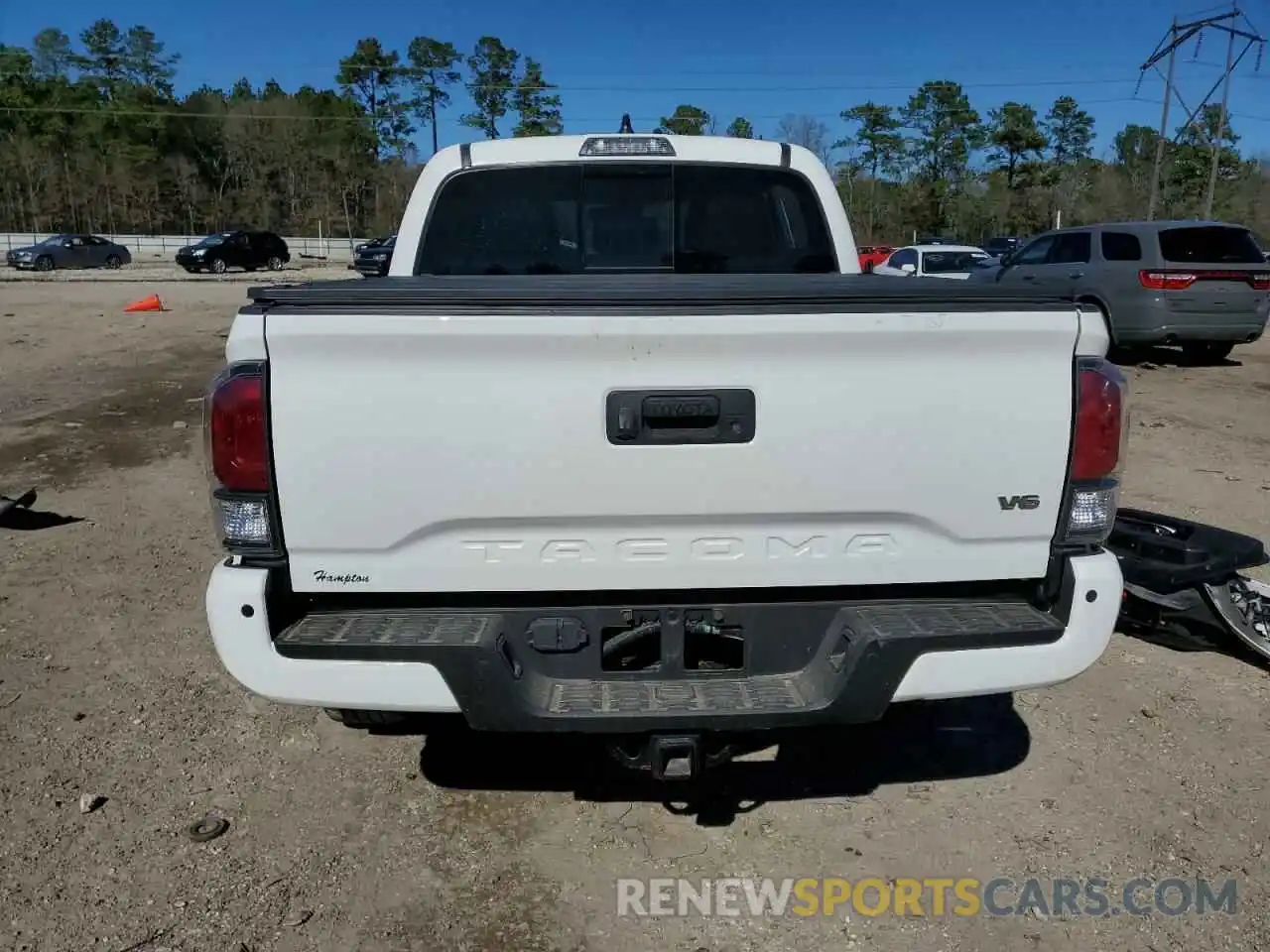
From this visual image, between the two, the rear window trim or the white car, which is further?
the white car

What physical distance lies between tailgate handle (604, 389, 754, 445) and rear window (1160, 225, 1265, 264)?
12.7 meters

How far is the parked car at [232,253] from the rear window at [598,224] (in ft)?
131

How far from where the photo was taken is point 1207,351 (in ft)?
46.3

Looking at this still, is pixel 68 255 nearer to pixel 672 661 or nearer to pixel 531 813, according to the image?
pixel 531 813

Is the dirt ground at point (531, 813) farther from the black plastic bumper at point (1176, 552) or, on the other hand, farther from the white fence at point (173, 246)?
the white fence at point (173, 246)

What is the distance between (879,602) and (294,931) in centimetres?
176

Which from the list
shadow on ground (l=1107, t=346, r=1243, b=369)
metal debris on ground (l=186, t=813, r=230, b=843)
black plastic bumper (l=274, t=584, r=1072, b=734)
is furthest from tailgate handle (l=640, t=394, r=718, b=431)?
shadow on ground (l=1107, t=346, r=1243, b=369)

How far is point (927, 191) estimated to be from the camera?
72688 mm

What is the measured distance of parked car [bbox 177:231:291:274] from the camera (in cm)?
3981

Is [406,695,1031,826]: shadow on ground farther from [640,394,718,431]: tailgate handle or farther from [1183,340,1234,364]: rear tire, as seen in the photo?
[1183,340,1234,364]: rear tire

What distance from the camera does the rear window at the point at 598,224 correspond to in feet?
14.0

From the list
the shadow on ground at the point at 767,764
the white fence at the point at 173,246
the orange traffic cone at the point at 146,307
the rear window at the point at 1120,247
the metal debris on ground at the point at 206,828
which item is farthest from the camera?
the white fence at the point at 173,246

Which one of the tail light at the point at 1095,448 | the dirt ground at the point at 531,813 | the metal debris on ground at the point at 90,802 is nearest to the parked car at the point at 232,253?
the dirt ground at the point at 531,813

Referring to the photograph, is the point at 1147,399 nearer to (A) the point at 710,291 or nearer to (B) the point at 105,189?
(A) the point at 710,291
